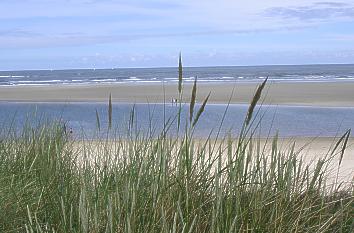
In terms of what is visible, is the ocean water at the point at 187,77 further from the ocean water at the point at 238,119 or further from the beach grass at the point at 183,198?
the beach grass at the point at 183,198

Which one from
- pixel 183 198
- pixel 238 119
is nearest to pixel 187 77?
pixel 238 119

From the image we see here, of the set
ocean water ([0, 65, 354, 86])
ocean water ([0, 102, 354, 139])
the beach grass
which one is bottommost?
ocean water ([0, 65, 354, 86])

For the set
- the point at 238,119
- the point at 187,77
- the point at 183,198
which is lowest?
the point at 187,77

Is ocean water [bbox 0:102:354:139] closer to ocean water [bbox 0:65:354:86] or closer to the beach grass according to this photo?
the beach grass

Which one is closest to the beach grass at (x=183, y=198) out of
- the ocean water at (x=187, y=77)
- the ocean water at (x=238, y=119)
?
the ocean water at (x=238, y=119)

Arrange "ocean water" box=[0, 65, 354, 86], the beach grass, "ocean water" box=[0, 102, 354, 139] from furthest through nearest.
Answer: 1. "ocean water" box=[0, 65, 354, 86]
2. "ocean water" box=[0, 102, 354, 139]
3. the beach grass

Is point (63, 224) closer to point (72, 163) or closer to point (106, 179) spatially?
point (106, 179)

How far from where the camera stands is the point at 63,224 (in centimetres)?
264

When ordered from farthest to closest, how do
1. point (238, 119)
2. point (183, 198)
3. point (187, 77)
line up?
1. point (187, 77)
2. point (238, 119)
3. point (183, 198)

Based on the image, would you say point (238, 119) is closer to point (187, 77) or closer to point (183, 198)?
point (183, 198)

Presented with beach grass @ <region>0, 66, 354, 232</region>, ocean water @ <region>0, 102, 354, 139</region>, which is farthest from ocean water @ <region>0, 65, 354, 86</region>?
beach grass @ <region>0, 66, 354, 232</region>

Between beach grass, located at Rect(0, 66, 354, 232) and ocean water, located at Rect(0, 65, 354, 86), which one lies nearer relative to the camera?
beach grass, located at Rect(0, 66, 354, 232)

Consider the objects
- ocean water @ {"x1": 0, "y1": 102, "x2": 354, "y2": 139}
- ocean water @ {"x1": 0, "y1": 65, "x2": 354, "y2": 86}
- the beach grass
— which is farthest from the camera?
ocean water @ {"x1": 0, "y1": 65, "x2": 354, "y2": 86}

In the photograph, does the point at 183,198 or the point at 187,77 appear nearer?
the point at 183,198
